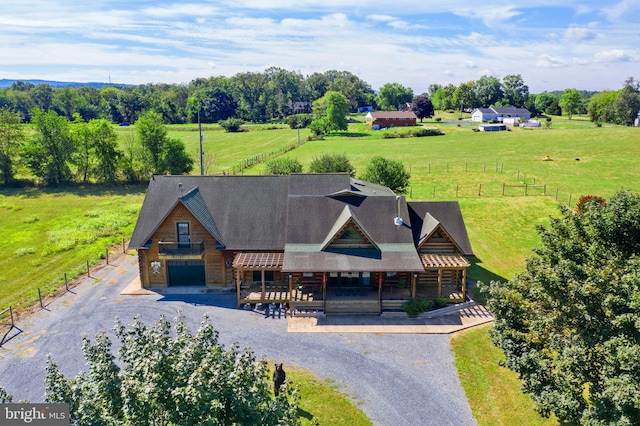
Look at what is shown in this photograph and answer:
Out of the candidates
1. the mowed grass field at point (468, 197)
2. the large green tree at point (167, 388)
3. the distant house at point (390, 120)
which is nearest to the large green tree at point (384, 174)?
the mowed grass field at point (468, 197)

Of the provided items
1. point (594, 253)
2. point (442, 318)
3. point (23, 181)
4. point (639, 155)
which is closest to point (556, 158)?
point (639, 155)

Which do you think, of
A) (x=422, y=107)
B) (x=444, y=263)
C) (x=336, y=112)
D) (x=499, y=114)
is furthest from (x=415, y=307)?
(x=499, y=114)

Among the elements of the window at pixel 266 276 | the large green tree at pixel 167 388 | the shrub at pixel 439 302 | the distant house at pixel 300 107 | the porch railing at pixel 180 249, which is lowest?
the shrub at pixel 439 302

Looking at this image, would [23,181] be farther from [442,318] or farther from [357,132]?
[357,132]

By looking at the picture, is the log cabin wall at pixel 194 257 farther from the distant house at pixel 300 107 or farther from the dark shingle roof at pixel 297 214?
the distant house at pixel 300 107

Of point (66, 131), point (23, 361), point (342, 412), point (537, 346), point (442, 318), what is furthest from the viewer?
point (66, 131)

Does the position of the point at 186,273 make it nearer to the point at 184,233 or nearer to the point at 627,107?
the point at 184,233
